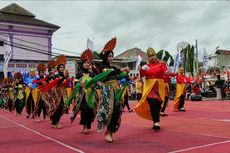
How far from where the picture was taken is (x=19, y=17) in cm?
3459

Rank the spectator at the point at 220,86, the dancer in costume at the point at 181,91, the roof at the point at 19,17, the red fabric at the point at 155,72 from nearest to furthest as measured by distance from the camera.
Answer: the red fabric at the point at 155,72, the dancer in costume at the point at 181,91, the spectator at the point at 220,86, the roof at the point at 19,17

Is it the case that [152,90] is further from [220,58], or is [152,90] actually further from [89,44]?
[220,58]

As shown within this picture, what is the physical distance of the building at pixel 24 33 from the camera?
32406 millimetres

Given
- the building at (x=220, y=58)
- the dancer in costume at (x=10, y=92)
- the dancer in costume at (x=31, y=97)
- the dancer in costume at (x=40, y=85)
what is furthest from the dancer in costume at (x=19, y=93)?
the building at (x=220, y=58)

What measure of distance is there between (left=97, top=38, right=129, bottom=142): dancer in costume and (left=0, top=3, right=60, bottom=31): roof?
91.1 ft

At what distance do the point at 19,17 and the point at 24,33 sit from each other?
205 cm

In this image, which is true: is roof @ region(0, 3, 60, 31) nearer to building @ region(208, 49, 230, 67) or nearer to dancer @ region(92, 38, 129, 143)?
dancer @ region(92, 38, 129, 143)

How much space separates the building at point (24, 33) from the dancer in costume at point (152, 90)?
24.5 m

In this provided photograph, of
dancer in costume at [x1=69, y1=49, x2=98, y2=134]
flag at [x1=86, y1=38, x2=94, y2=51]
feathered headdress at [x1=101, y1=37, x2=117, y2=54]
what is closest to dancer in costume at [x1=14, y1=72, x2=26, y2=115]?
flag at [x1=86, y1=38, x2=94, y2=51]

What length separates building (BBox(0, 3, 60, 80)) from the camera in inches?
1276

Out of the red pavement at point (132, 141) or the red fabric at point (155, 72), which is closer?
the red pavement at point (132, 141)

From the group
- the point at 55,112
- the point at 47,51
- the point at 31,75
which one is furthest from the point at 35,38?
the point at 55,112

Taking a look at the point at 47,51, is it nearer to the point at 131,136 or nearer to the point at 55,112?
the point at 55,112

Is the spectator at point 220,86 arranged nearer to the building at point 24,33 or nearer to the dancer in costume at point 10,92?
the dancer in costume at point 10,92
